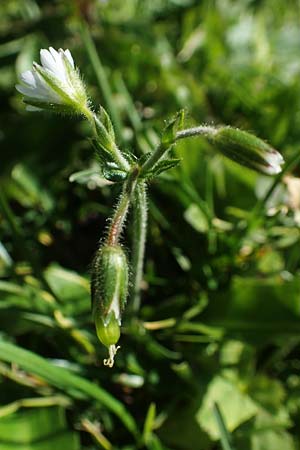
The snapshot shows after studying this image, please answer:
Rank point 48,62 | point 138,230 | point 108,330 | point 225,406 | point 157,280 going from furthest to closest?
point 157,280
point 225,406
point 138,230
point 48,62
point 108,330

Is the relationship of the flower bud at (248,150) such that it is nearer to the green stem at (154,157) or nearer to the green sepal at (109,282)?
the green stem at (154,157)

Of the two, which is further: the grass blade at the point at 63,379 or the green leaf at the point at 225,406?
the green leaf at the point at 225,406

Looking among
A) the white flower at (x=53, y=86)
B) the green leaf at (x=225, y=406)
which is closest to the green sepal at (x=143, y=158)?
the white flower at (x=53, y=86)

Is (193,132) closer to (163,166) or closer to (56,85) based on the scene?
(163,166)

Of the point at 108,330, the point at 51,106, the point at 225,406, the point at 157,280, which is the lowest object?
the point at 225,406

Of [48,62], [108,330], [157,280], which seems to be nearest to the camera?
[108,330]

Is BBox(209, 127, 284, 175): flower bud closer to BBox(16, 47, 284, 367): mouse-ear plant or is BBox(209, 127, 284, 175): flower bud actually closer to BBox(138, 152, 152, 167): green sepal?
BBox(16, 47, 284, 367): mouse-ear plant

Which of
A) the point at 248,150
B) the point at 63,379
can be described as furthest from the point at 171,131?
the point at 63,379
